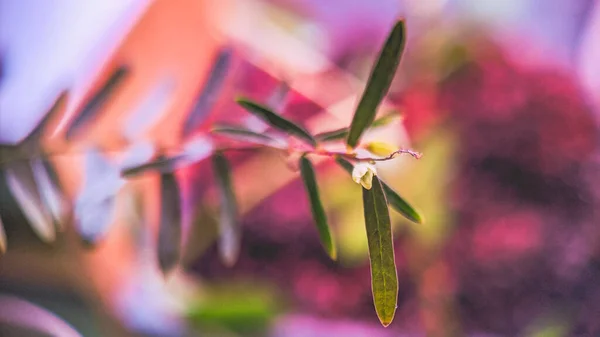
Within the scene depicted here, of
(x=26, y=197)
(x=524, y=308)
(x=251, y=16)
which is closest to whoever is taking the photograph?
(x=26, y=197)

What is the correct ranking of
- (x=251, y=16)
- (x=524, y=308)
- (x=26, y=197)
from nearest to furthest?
(x=26, y=197)
(x=524, y=308)
(x=251, y=16)

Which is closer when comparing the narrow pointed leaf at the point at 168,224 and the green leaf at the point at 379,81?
the green leaf at the point at 379,81

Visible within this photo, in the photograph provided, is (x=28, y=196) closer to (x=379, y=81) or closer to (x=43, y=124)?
(x=43, y=124)

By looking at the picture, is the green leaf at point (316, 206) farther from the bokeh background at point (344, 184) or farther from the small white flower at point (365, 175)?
the bokeh background at point (344, 184)

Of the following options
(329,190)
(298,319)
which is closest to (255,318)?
(298,319)

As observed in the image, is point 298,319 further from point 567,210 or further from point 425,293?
point 567,210

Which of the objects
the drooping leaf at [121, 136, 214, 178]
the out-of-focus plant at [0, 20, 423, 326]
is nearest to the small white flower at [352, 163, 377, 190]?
the out-of-focus plant at [0, 20, 423, 326]

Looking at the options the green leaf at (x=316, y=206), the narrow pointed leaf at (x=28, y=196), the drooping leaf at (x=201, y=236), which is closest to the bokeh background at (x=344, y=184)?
the drooping leaf at (x=201, y=236)

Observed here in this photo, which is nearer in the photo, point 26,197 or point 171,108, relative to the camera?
point 26,197
